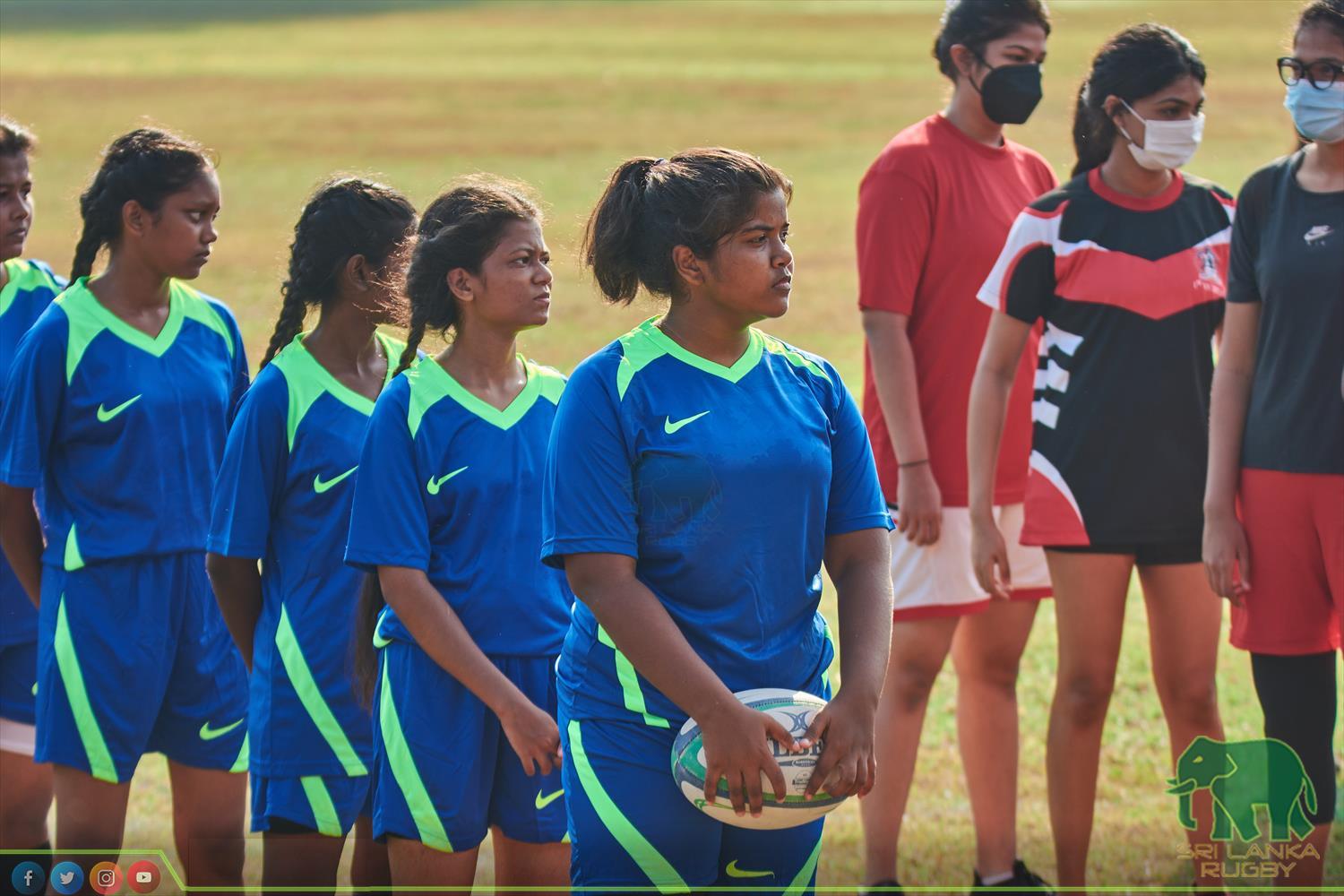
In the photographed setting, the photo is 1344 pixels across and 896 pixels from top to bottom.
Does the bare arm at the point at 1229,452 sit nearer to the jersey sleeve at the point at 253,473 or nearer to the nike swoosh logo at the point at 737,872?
the nike swoosh logo at the point at 737,872

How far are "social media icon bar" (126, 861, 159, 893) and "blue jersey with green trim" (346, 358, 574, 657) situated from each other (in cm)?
122

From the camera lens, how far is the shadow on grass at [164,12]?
1981 inches

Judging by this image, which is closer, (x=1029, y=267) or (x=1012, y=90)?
(x=1029, y=267)

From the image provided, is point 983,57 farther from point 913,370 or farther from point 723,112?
point 723,112

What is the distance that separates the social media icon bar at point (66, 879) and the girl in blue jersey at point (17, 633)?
0.59m

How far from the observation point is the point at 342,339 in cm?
404

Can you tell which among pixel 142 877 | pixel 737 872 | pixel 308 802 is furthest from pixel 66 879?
pixel 737 872

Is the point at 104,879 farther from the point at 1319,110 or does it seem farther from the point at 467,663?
the point at 1319,110

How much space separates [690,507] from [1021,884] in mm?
2342

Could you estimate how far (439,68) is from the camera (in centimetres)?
4209

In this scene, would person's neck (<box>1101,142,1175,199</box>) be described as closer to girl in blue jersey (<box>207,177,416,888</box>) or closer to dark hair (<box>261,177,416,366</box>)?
dark hair (<box>261,177,416,366</box>)

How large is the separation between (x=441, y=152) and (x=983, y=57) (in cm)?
2334

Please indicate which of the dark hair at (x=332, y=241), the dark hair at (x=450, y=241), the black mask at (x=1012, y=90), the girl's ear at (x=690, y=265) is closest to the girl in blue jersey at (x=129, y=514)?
the dark hair at (x=332, y=241)

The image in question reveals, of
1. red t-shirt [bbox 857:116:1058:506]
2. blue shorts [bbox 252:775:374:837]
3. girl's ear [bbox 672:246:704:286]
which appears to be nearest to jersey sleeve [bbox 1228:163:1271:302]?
red t-shirt [bbox 857:116:1058:506]
